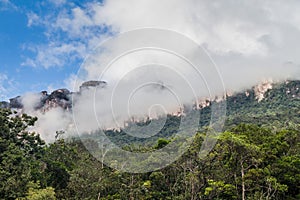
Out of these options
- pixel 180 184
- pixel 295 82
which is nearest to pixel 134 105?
pixel 180 184

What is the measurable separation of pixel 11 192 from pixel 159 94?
1259 centimetres

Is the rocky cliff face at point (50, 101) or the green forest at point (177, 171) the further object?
the rocky cliff face at point (50, 101)

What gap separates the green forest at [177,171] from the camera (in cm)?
1838

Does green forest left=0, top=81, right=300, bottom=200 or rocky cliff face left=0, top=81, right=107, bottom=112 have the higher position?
rocky cliff face left=0, top=81, right=107, bottom=112

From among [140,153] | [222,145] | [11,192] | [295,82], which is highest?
[295,82]

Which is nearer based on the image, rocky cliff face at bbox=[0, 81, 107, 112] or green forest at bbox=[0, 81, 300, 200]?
green forest at bbox=[0, 81, 300, 200]

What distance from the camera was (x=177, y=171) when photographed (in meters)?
23.7

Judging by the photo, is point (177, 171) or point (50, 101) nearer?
point (177, 171)

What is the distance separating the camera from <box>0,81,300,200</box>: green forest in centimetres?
1838

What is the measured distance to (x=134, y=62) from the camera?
11984mm

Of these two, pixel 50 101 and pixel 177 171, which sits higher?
pixel 50 101

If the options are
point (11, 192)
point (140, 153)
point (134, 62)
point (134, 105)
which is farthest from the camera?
point (140, 153)

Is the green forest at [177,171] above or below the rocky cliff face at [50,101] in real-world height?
below

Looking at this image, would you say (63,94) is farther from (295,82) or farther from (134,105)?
(134,105)
